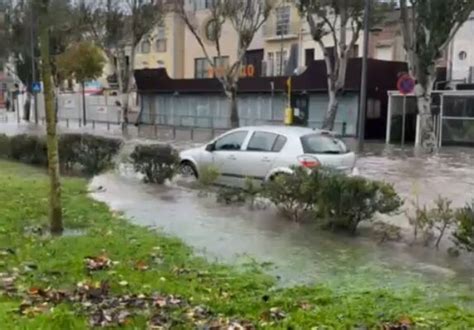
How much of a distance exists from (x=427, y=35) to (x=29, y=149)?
52.7 ft

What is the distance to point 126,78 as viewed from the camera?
43.3 meters

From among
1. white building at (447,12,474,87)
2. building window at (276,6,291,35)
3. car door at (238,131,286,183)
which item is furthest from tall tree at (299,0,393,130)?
building window at (276,6,291,35)

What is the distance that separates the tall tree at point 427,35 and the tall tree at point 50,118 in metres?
20.4

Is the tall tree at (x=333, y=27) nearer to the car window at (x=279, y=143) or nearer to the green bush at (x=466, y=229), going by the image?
the car window at (x=279, y=143)

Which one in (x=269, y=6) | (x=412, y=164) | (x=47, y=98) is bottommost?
(x=412, y=164)

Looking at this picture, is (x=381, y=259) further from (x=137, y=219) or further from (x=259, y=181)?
(x=259, y=181)

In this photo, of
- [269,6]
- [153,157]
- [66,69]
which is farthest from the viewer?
[66,69]

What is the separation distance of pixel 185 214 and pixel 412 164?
13.0 meters

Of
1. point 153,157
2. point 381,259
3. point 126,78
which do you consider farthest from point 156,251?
point 126,78

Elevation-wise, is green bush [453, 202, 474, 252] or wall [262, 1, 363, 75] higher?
wall [262, 1, 363, 75]

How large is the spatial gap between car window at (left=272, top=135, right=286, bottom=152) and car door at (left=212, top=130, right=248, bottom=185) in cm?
92

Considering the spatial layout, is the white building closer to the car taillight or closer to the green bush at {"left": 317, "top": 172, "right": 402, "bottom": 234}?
the car taillight

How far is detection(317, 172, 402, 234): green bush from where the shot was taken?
9.25m

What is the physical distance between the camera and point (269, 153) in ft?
43.8
